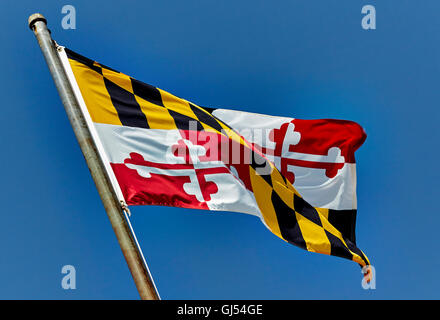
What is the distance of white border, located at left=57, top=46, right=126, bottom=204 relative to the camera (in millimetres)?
6824

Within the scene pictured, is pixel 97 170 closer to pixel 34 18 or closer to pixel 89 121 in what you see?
pixel 89 121

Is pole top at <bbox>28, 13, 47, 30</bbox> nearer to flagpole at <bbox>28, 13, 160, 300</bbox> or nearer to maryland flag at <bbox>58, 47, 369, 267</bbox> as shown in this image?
flagpole at <bbox>28, 13, 160, 300</bbox>

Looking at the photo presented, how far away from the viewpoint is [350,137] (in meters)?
11.7

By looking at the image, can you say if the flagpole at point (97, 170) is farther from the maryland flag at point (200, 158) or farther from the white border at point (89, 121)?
the maryland flag at point (200, 158)

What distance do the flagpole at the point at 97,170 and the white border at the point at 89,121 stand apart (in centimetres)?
19

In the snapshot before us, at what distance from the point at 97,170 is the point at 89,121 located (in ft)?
3.31

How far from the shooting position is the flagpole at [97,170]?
5898 millimetres

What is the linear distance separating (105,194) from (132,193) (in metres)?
1.40

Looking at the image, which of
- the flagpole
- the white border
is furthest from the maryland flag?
the flagpole

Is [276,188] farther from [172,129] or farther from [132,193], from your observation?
[132,193]

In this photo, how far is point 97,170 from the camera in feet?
20.9

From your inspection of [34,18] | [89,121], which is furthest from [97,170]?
[34,18]

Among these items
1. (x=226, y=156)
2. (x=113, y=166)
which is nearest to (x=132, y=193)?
(x=113, y=166)

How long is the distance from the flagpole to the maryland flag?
325 mm
